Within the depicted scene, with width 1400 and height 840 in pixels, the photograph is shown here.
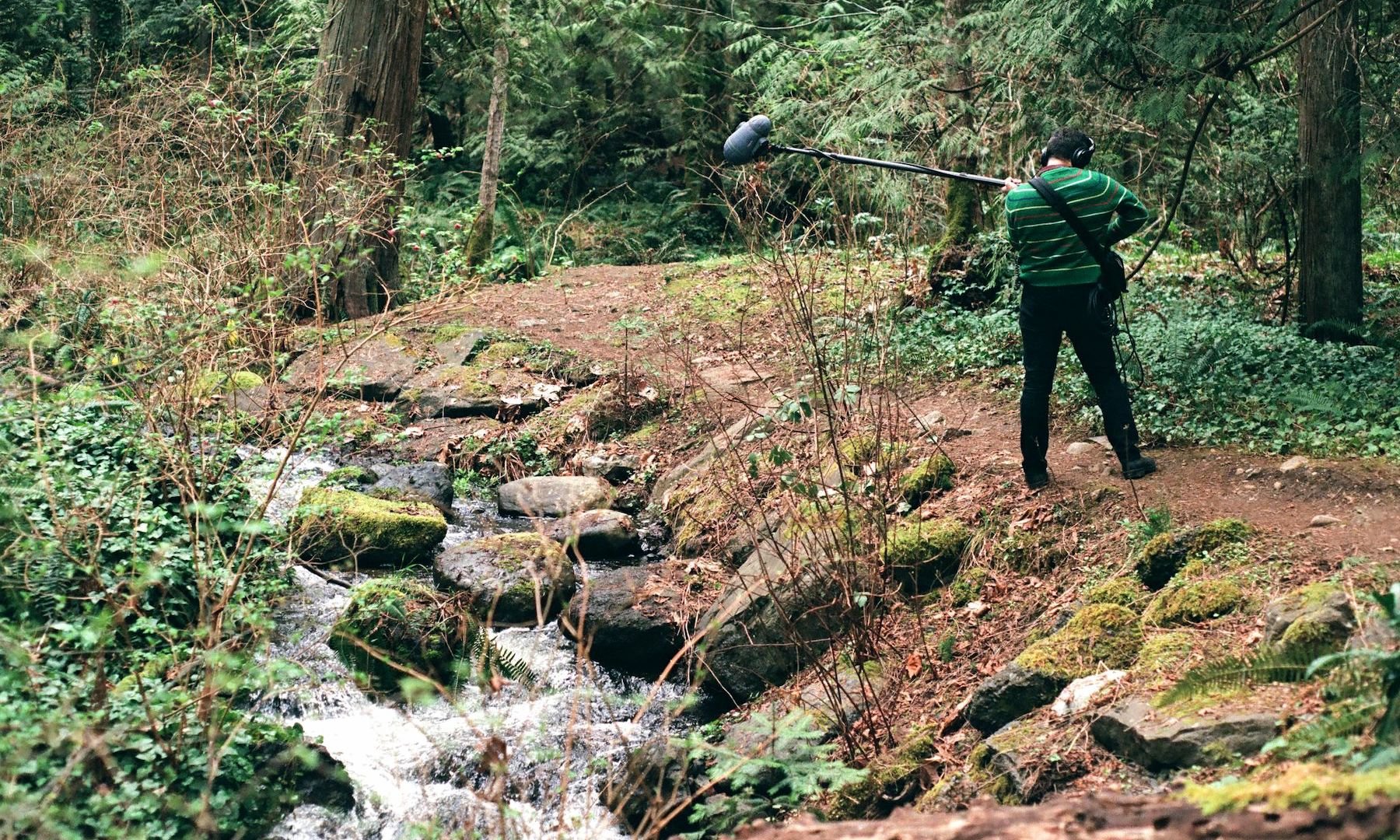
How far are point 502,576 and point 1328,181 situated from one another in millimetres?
7119

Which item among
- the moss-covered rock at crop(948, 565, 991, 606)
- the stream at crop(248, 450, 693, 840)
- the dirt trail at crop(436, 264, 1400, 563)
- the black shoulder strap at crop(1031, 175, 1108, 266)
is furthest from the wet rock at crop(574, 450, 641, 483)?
the black shoulder strap at crop(1031, 175, 1108, 266)

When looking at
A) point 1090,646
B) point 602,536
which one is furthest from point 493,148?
Answer: point 1090,646

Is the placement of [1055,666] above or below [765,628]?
above

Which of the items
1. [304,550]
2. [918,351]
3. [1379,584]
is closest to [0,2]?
[304,550]

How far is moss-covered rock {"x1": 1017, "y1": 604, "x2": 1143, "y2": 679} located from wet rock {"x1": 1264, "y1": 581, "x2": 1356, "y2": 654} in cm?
73

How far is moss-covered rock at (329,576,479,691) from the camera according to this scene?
7.50 metres

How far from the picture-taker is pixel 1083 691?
5.53 meters

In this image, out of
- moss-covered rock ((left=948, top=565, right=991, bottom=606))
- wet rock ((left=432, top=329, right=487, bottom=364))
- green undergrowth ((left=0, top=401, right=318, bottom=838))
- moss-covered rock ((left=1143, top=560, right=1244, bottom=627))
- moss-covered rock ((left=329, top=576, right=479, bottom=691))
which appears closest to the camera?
green undergrowth ((left=0, top=401, right=318, bottom=838))

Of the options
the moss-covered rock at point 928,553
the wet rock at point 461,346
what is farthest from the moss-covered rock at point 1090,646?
the wet rock at point 461,346

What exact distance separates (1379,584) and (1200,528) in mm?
1198

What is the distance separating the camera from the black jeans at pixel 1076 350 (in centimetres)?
700

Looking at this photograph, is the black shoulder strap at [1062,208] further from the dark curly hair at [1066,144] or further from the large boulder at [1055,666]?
the large boulder at [1055,666]

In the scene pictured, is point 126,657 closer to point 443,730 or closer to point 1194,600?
point 443,730

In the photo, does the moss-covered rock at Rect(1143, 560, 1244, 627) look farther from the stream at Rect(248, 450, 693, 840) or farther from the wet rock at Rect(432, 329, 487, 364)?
the wet rock at Rect(432, 329, 487, 364)
